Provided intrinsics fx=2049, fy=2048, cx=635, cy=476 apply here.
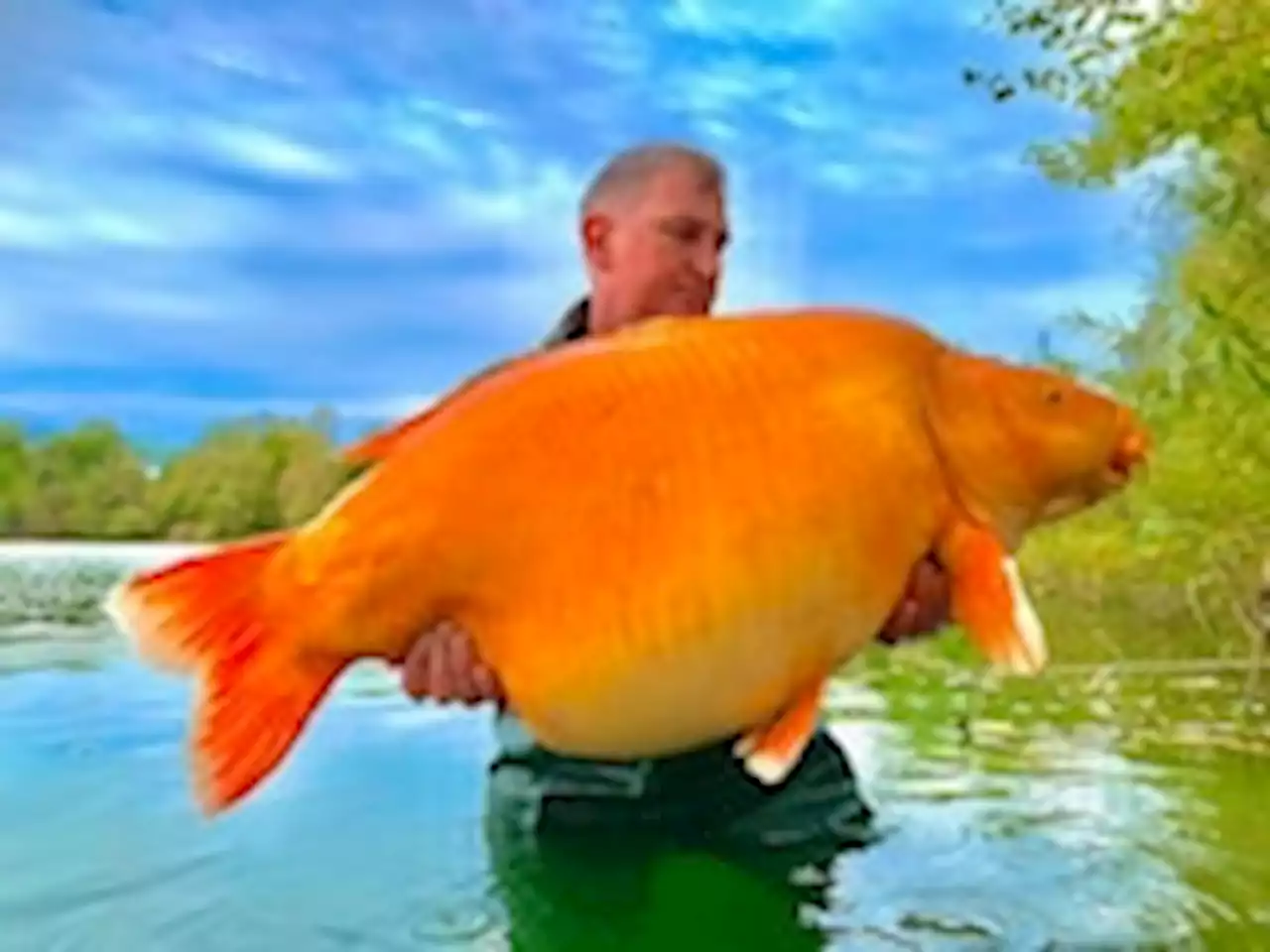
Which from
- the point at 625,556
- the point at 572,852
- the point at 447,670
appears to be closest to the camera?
the point at 625,556

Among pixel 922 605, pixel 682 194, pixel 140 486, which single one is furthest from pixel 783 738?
pixel 140 486

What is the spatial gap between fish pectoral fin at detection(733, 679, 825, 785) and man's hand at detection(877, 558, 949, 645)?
78 mm

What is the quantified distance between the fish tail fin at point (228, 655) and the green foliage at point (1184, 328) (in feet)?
9.09

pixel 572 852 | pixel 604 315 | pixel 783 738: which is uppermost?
pixel 604 315

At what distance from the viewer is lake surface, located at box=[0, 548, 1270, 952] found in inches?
59.5

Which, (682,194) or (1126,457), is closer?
(1126,457)

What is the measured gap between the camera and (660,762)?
1.71 m

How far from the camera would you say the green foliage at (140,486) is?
91.0 inches

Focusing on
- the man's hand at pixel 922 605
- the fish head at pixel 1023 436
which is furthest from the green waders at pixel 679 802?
the fish head at pixel 1023 436

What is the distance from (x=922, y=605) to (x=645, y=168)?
0.61 m

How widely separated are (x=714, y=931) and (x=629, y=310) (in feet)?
1.55

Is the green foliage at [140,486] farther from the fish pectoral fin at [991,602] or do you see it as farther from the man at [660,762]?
the fish pectoral fin at [991,602]

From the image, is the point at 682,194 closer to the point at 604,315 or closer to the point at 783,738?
the point at 604,315

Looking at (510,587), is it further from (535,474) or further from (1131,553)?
(1131,553)
